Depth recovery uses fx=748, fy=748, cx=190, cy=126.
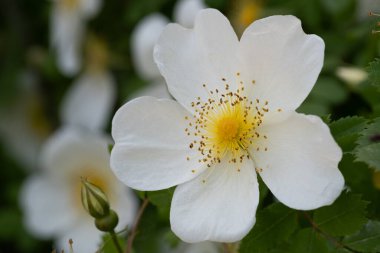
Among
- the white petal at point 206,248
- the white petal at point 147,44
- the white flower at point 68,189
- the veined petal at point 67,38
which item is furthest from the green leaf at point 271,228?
the veined petal at point 67,38

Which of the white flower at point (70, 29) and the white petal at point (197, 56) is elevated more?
the white petal at point (197, 56)

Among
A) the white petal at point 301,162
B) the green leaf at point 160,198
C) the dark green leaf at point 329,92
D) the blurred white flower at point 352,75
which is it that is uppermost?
the white petal at point 301,162

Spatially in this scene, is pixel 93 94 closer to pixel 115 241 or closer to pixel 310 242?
pixel 115 241

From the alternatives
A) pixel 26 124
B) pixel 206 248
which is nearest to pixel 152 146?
pixel 206 248

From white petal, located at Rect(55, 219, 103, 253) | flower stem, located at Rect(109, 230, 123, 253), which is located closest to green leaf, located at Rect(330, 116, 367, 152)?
flower stem, located at Rect(109, 230, 123, 253)

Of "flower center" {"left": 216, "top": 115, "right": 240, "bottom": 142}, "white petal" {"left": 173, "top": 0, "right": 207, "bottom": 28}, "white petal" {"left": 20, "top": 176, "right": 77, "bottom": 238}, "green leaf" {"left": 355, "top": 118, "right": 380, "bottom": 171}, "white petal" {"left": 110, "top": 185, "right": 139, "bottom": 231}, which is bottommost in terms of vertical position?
"white petal" {"left": 20, "top": 176, "right": 77, "bottom": 238}

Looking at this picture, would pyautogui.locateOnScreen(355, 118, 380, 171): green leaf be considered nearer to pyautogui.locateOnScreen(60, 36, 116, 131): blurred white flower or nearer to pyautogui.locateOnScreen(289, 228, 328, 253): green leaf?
pyautogui.locateOnScreen(289, 228, 328, 253): green leaf

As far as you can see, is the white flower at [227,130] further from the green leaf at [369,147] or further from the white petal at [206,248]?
the white petal at [206,248]
